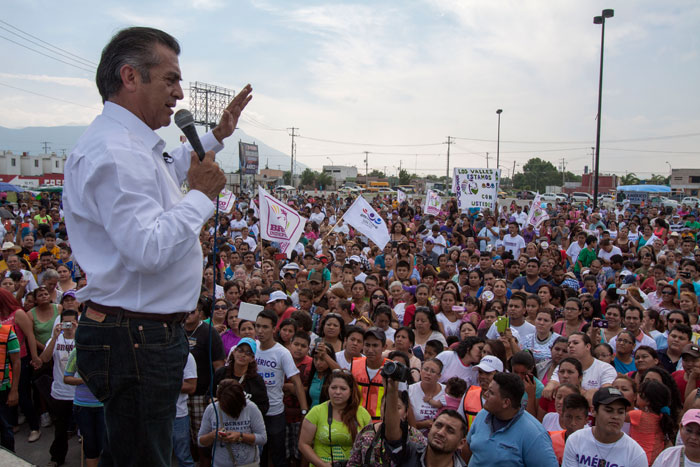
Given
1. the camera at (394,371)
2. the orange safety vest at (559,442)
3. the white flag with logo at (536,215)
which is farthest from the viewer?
the white flag with logo at (536,215)

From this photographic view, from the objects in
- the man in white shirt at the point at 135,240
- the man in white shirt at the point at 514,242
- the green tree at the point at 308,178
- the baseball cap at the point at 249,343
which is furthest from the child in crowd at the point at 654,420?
the green tree at the point at 308,178

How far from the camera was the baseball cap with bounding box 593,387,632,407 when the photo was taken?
400 cm

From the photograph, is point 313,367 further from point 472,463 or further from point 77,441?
point 77,441

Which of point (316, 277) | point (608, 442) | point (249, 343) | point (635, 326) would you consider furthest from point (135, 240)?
point (316, 277)

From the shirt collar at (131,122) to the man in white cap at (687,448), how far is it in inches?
162

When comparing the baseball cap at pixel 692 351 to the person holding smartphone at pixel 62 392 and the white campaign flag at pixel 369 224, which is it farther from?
the white campaign flag at pixel 369 224

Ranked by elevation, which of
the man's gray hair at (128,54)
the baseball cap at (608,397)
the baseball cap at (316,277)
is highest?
the man's gray hair at (128,54)

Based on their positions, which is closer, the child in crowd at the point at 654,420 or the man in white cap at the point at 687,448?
the man in white cap at the point at 687,448

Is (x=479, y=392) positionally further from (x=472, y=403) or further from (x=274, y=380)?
(x=274, y=380)

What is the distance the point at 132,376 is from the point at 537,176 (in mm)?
107738

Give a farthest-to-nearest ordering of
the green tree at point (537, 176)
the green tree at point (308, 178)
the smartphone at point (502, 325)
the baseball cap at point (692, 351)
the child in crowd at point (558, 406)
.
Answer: the green tree at point (537, 176)
the green tree at point (308, 178)
the smartphone at point (502, 325)
the baseball cap at point (692, 351)
the child in crowd at point (558, 406)

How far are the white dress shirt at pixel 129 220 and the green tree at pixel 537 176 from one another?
102m

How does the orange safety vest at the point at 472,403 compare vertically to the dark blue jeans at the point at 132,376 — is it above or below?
below

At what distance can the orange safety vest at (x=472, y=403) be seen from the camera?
4958 mm
